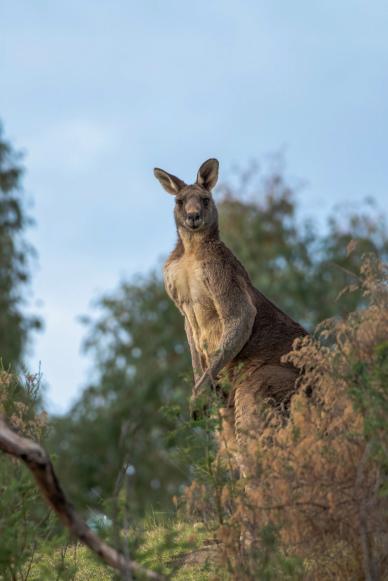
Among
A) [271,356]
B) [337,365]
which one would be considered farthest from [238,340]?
[337,365]

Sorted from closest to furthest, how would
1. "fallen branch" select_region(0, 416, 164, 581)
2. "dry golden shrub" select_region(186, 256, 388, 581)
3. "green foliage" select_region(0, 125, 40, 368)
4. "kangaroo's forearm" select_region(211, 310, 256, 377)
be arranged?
"fallen branch" select_region(0, 416, 164, 581) → "dry golden shrub" select_region(186, 256, 388, 581) → "kangaroo's forearm" select_region(211, 310, 256, 377) → "green foliage" select_region(0, 125, 40, 368)

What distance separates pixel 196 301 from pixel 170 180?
1.46 metres

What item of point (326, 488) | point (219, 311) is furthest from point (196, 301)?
point (326, 488)

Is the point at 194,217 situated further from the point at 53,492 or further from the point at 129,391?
the point at 129,391

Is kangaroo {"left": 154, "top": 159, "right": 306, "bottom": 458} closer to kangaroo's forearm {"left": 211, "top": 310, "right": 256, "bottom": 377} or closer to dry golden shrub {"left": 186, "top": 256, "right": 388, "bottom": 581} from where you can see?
kangaroo's forearm {"left": 211, "top": 310, "right": 256, "bottom": 377}

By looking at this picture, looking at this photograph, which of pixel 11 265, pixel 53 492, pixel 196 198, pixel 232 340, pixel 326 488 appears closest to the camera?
pixel 53 492

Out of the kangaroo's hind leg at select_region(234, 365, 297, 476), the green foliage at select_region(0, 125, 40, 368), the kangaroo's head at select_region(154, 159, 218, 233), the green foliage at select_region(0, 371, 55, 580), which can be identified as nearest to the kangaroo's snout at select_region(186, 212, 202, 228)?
the kangaroo's head at select_region(154, 159, 218, 233)

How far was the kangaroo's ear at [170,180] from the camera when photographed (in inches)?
490

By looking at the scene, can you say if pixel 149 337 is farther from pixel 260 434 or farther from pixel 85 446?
pixel 260 434

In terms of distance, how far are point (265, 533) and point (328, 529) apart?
49 cm

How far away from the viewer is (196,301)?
11.8 m

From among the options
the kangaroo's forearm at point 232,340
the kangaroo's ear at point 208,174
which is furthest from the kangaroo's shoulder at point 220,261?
the kangaroo's ear at point 208,174

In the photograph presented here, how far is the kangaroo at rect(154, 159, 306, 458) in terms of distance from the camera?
1092cm

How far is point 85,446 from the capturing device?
41812 mm
